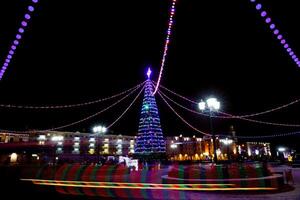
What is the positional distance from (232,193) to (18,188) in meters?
8.39

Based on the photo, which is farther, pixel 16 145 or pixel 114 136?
pixel 114 136

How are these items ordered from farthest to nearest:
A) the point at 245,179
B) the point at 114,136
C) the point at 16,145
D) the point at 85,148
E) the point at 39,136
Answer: the point at 114,136 → the point at 85,148 → the point at 39,136 → the point at 16,145 → the point at 245,179

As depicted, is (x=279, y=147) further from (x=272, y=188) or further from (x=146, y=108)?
(x=272, y=188)

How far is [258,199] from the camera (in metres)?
10.2

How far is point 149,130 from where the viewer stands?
3738 centimetres

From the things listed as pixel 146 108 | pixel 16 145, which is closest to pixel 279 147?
pixel 146 108

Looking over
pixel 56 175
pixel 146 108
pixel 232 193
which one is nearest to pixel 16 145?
pixel 56 175

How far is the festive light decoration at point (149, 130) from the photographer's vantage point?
122ft

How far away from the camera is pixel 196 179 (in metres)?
13.3

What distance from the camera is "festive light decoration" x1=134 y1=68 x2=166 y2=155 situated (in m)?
37.2

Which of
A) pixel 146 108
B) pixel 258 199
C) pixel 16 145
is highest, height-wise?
pixel 146 108

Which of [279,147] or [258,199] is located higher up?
[279,147]

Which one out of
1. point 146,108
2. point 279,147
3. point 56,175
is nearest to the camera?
point 56,175

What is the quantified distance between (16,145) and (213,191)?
31.0 feet
